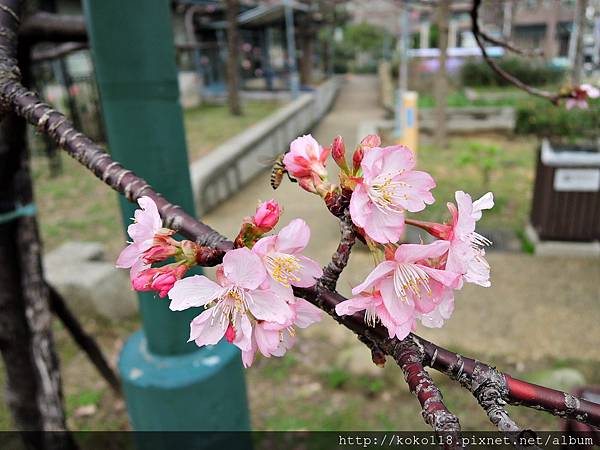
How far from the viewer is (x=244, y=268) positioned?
605 millimetres

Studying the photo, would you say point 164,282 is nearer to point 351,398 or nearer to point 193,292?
point 193,292

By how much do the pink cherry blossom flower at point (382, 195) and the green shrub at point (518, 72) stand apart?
1864cm

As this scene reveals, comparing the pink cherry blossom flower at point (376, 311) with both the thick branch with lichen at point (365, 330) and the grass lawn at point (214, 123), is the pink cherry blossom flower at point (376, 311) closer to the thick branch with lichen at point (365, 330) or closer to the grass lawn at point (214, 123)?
the thick branch with lichen at point (365, 330)

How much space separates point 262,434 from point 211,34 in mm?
21562

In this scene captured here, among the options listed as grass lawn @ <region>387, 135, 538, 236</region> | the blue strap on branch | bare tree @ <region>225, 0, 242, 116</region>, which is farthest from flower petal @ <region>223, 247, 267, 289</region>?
bare tree @ <region>225, 0, 242, 116</region>

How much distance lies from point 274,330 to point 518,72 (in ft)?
63.8

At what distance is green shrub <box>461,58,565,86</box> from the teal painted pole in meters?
17.5

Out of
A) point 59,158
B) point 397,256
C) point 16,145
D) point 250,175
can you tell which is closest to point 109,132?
point 16,145

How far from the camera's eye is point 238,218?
7.14 meters

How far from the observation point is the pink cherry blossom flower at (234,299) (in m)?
0.60

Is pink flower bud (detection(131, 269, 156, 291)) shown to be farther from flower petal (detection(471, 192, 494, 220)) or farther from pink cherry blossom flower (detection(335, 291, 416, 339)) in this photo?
flower petal (detection(471, 192, 494, 220))

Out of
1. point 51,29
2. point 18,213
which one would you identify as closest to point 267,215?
point 18,213

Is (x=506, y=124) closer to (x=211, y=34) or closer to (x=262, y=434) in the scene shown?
(x=262, y=434)

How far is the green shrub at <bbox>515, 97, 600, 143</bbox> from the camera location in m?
7.55
